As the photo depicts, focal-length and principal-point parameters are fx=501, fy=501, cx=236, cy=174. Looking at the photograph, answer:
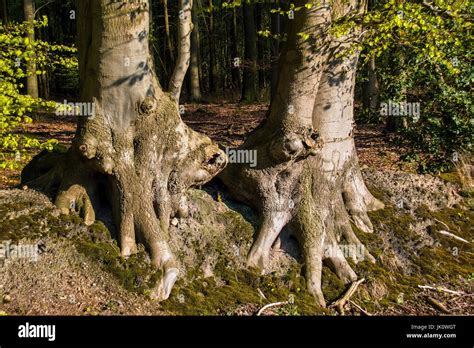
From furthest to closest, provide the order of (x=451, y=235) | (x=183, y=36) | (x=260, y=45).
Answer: (x=260, y=45)
(x=451, y=235)
(x=183, y=36)

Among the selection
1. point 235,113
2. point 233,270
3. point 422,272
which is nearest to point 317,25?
point 233,270

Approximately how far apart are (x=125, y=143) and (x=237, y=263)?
197 centimetres

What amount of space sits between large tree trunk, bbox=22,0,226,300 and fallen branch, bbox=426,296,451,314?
3.30 meters

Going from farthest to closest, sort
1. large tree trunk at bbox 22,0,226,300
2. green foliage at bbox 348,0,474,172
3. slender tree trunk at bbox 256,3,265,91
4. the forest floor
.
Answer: slender tree trunk at bbox 256,3,265,91
green foliage at bbox 348,0,474,172
large tree trunk at bbox 22,0,226,300
the forest floor

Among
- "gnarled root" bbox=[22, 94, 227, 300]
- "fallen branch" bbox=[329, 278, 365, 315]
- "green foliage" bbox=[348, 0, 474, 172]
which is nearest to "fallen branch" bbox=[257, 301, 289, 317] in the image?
"fallen branch" bbox=[329, 278, 365, 315]

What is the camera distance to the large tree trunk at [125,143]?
5.36 meters

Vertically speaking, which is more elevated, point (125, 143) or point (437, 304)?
point (125, 143)

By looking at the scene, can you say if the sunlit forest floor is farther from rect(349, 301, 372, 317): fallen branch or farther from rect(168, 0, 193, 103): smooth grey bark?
rect(168, 0, 193, 103): smooth grey bark

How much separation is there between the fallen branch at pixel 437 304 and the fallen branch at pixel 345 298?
911mm

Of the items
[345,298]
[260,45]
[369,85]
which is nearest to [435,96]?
[345,298]

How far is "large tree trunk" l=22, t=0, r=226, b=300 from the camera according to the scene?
536 cm

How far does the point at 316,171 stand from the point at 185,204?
1823 mm

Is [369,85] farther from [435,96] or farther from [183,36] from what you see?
[183,36]

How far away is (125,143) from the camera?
553cm
